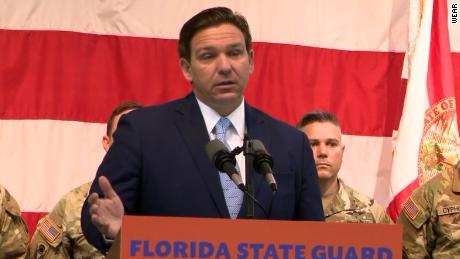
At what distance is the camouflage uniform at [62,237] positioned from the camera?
5.01 metres

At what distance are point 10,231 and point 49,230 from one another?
247 mm

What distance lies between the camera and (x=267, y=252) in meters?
2.32

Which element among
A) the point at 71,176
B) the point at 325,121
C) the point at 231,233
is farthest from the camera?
the point at 71,176

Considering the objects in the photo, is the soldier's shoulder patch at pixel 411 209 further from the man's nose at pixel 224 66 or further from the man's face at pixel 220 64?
the man's nose at pixel 224 66

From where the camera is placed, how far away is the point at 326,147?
5.27 meters

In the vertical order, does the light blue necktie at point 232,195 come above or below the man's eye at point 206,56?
below

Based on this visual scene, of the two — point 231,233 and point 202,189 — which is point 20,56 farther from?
A: point 231,233

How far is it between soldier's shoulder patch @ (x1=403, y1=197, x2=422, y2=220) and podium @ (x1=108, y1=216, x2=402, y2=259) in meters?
2.66

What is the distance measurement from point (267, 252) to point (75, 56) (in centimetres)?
394

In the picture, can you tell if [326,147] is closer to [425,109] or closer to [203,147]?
[425,109]

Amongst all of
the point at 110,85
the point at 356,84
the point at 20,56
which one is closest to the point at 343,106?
the point at 356,84

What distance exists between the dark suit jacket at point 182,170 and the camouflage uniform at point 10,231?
1.99m

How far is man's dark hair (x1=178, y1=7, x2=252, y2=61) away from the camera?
3.08 metres

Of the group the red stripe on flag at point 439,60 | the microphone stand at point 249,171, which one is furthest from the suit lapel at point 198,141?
the red stripe on flag at point 439,60
